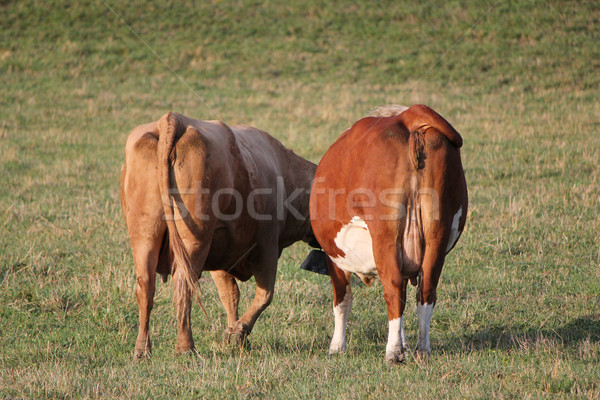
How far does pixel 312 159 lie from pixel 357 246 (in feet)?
27.1

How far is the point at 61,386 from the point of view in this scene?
4.16 meters

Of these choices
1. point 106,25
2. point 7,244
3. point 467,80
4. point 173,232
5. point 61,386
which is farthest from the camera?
point 106,25

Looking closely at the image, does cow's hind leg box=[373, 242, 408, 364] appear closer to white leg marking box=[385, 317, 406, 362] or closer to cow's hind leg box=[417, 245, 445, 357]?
white leg marking box=[385, 317, 406, 362]

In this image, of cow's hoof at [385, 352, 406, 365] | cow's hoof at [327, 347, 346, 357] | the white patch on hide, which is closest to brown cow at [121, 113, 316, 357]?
cow's hoof at [327, 347, 346, 357]

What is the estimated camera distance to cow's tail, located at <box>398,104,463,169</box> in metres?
4.29

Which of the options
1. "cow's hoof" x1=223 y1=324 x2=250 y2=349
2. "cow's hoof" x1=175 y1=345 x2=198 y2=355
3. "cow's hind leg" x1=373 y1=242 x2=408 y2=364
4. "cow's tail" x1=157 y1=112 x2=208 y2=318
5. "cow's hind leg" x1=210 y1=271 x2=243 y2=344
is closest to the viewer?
"cow's hind leg" x1=373 y1=242 x2=408 y2=364

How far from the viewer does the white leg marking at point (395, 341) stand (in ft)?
14.1

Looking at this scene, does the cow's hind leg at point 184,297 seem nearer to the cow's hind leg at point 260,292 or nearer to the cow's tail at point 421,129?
the cow's hind leg at point 260,292

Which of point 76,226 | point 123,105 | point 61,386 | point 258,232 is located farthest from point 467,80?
point 61,386

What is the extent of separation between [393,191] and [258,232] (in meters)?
1.84

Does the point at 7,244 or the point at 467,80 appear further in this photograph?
the point at 467,80

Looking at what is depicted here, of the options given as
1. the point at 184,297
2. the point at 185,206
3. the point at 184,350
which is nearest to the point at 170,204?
the point at 185,206

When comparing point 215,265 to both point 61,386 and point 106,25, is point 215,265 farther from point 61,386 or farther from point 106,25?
point 106,25

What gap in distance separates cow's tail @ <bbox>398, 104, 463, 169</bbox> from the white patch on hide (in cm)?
59
